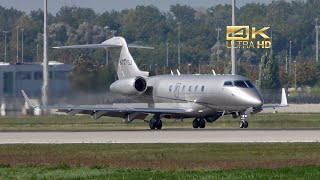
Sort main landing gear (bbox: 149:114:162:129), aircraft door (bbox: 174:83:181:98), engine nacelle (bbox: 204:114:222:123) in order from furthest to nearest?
aircraft door (bbox: 174:83:181:98) → engine nacelle (bbox: 204:114:222:123) → main landing gear (bbox: 149:114:162:129)

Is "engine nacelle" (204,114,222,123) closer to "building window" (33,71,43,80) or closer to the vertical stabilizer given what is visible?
the vertical stabilizer

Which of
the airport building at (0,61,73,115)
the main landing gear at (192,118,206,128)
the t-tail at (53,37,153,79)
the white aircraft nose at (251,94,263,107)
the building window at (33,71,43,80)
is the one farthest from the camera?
the building window at (33,71,43,80)

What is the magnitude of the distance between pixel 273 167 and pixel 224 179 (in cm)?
385

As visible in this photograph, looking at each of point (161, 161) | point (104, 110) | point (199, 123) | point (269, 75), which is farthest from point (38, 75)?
point (269, 75)

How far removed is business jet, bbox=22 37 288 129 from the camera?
210 ft

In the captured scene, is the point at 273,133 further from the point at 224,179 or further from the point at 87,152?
the point at 224,179

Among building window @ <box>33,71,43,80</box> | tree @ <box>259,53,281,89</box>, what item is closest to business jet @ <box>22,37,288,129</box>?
building window @ <box>33,71,43,80</box>

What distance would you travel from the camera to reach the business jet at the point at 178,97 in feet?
210

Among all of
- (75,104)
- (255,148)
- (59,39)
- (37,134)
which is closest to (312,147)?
(255,148)

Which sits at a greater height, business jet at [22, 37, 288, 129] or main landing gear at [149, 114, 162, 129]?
business jet at [22, 37, 288, 129]

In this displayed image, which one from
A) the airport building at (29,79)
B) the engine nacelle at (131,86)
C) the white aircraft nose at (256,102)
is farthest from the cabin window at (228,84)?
the airport building at (29,79)

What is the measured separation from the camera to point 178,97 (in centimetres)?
6762

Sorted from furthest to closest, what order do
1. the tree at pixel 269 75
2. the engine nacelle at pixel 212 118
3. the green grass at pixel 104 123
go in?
1. the tree at pixel 269 75
2. the green grass at pixel 104 123
3. the engine nacelle at pixel 212 118

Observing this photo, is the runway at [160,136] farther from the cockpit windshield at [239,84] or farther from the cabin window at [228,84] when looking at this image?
the cabin window at [228,84]
